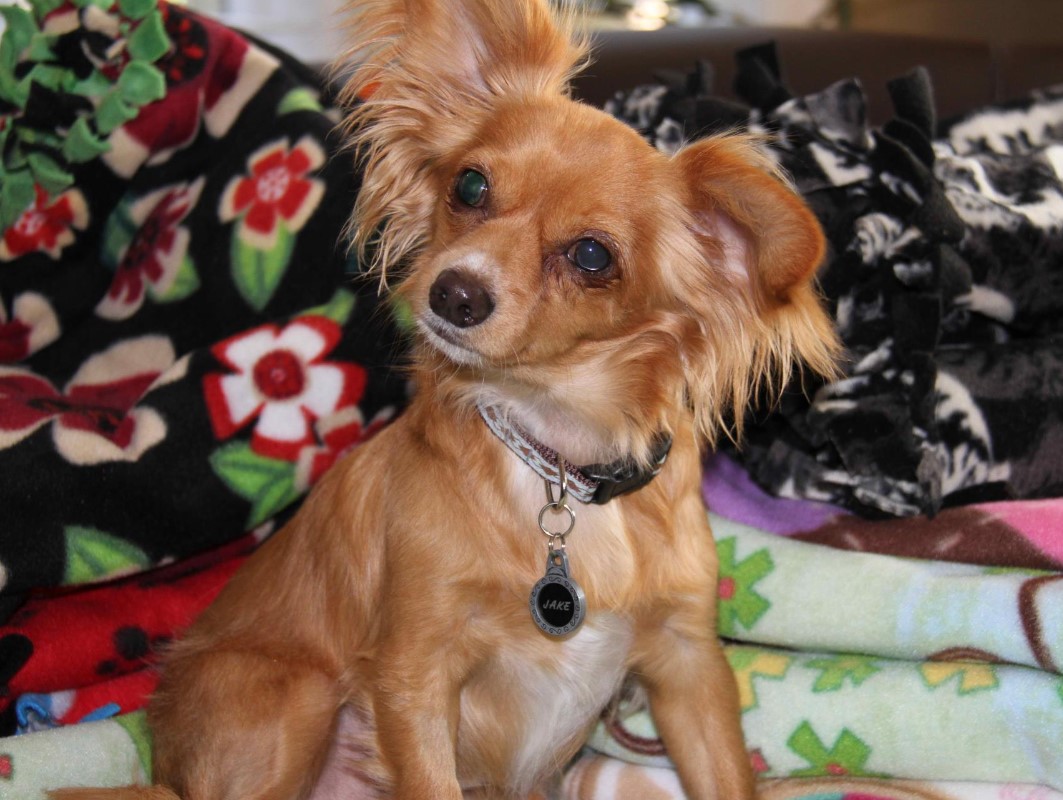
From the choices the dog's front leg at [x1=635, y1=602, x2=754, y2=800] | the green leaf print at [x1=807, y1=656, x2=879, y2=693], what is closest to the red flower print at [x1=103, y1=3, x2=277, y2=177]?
the dog's front leg at [x1=635, y1=602, x2=754, y2=800]

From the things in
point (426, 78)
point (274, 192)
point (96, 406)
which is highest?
point (426, 78)

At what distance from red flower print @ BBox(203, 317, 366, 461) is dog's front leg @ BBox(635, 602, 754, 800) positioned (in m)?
→ 0.91

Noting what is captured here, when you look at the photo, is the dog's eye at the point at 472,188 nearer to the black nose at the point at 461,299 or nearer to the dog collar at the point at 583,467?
the black nose at the point at 461,299

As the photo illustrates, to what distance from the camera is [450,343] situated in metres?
1.74

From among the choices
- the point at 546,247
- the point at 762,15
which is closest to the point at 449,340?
the point at 546,247

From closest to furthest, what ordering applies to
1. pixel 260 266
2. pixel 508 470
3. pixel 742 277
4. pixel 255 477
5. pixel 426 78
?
1. pixel 742 277
2. pixel 508 470
3. pixel 426 78
4. pixel 255 477
5. pixel 260 266

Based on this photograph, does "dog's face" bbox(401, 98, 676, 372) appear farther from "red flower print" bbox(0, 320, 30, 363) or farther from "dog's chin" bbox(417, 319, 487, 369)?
"red flower print" bbox(0, 320, 30, 363)

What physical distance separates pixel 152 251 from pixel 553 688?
1565 millimetres

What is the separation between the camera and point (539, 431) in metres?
1.98

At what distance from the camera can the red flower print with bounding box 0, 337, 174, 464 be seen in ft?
7.33

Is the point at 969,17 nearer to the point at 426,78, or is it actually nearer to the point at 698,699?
the point at 426,78

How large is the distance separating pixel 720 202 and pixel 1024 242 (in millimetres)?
915

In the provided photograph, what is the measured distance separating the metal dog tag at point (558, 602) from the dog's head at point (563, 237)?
27 centimetres

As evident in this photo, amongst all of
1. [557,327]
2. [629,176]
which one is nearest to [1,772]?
[557,327]
